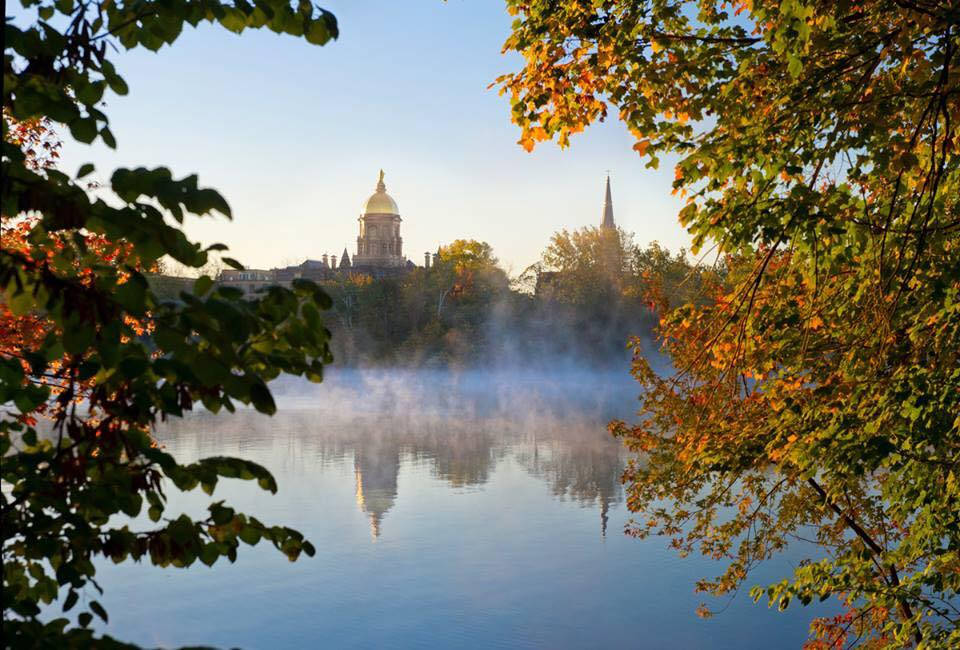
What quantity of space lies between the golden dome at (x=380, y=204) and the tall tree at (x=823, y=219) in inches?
5195

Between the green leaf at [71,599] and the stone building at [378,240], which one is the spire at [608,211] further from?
the green leaf at [71,599]

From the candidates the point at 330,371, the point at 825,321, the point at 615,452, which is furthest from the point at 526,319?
the point at 825,321

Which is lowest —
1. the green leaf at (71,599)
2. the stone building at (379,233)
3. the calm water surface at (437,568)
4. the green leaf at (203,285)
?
the calm water surface at (437,568)

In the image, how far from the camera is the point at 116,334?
2.47 meters

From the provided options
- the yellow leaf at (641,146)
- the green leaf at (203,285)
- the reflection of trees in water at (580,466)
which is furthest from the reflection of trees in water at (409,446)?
the green leaf at (203,285)

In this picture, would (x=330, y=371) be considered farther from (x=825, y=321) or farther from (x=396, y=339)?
(x=825, y=321)

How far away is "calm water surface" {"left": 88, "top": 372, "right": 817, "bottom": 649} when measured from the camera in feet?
65.0

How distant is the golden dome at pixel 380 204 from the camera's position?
457ft

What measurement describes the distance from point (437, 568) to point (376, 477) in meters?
10.2

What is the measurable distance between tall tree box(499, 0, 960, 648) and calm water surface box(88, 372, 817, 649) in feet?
37.2

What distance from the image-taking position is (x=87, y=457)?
2.88m

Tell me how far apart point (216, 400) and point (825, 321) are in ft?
23.0

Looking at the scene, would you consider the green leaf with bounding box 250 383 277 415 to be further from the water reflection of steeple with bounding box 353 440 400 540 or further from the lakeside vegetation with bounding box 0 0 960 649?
the water reflection of steeple with bounding box 353 440 400 540

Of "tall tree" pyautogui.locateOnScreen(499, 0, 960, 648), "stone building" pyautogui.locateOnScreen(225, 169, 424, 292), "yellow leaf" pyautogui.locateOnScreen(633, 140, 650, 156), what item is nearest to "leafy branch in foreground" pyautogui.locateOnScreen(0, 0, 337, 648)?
"tall tree" pyautogui.locateOnScreen(499, 0, 960, 648)
